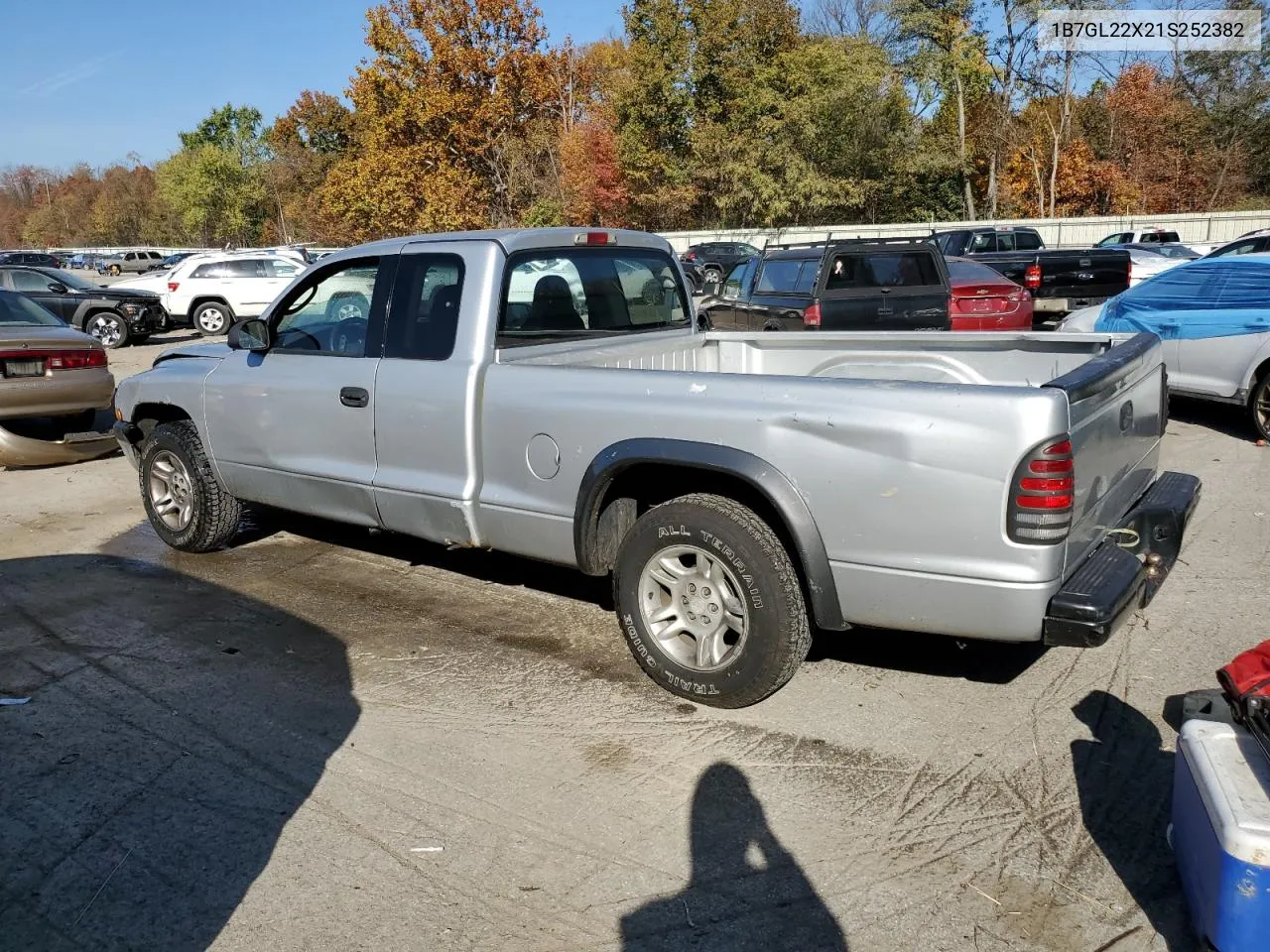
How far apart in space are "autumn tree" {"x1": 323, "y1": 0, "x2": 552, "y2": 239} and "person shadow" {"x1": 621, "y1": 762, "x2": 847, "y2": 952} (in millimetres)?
39307

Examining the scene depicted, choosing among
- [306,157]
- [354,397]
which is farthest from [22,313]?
[306,157]

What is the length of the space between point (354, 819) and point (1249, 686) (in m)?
2.80

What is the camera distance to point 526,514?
4.57 metres

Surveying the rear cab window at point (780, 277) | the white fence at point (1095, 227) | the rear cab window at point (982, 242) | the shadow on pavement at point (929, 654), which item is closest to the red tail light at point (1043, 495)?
the shadow on pavement at point (929, 654)

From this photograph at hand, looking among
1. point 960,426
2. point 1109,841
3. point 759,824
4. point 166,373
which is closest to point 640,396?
point 960,426

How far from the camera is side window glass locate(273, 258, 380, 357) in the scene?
17.7ft

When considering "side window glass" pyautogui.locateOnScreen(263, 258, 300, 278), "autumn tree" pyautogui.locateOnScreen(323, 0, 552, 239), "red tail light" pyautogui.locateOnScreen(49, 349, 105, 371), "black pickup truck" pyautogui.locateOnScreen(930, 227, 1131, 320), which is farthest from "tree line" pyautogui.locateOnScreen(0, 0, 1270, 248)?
"red tail light" pyautogui.locateOnScreen(49, 349, 105, 371)

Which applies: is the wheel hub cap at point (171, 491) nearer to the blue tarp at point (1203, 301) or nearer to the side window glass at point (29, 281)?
the blue tarp at point (1203, 301)

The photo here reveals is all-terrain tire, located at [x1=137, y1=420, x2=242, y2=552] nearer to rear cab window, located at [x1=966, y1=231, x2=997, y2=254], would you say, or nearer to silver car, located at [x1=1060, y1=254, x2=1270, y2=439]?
silver car, located at [x1=1060, y1=254, x2=1270, y2=439]

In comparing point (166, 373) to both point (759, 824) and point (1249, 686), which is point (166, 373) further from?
point (1249, 686)

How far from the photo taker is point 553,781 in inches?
145

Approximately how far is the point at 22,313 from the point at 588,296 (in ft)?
25.3

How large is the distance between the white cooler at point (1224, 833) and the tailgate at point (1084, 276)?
1491 cm

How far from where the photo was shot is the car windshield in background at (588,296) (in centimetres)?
498
